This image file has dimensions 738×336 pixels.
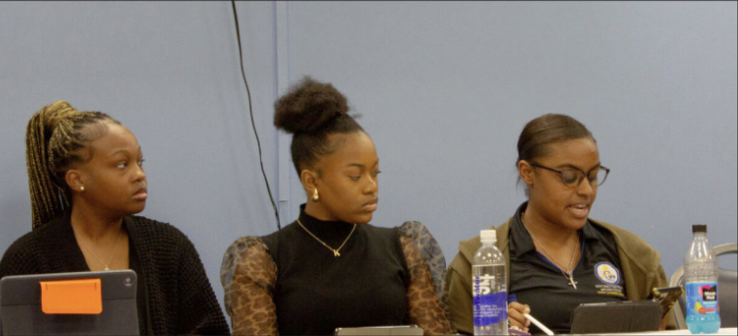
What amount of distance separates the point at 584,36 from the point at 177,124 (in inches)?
68.0

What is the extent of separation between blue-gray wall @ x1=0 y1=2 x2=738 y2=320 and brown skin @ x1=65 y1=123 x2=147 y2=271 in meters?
0.40

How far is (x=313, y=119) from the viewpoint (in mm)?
2275

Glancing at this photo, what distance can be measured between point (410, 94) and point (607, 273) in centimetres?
107

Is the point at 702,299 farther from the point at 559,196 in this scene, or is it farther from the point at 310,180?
the point at 310,180

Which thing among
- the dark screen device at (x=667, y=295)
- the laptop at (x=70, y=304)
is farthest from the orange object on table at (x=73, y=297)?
the dark screen device at (x=667, y=295)

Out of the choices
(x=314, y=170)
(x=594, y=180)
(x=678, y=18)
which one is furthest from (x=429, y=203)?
(x=678, y=18)

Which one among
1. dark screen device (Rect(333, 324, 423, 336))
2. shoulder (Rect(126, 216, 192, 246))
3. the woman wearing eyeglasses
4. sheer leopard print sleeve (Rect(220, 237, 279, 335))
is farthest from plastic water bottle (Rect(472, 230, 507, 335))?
shoulder (Rect(126, 216, 192, 246))

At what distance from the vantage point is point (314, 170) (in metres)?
2.24

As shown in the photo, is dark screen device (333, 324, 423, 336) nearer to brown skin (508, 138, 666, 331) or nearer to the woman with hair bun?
the woman with hair bun

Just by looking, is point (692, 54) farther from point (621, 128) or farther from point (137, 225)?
point (137, 225)

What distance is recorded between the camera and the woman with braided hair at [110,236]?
7.64ft

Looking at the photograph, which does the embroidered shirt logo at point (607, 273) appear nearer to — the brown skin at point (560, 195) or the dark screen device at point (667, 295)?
the brown skin at point (560, 195)

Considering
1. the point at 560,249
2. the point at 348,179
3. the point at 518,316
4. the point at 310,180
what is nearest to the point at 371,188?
the point at 348,179

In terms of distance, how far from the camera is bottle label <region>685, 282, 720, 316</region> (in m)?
1.86
